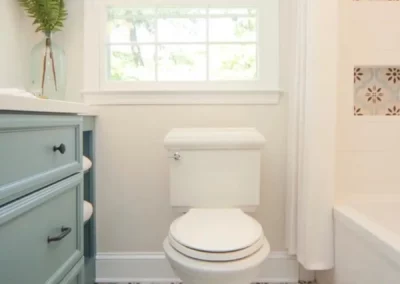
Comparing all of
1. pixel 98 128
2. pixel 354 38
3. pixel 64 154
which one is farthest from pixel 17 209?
pixel 354 38

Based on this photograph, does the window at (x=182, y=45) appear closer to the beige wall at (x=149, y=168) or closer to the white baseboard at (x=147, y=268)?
the beige wall at (x=149, y=168)

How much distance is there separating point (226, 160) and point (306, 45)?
25.5 inches

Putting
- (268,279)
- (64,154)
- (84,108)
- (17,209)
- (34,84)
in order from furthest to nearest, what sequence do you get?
1. (268,279)
2. (34,84)
3. (84,108)
4. (64,154)
5. (17,209)

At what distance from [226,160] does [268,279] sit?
757 mm

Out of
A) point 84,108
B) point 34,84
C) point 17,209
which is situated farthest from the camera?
point 34,84

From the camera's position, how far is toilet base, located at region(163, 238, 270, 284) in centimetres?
110

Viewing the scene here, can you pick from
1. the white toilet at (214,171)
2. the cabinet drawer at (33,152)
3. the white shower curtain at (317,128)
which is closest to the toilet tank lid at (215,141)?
the white toilet at (214,171)

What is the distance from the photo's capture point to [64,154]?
44.5 inches

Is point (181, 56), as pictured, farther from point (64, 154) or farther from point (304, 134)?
point (64, 154)

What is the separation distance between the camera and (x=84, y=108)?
1397 mm

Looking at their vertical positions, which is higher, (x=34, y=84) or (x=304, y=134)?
(x=34, y=84)

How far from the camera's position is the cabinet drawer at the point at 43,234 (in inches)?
31.5

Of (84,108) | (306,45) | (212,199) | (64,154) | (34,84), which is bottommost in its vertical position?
(212,199)

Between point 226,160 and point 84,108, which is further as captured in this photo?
point 226,160
